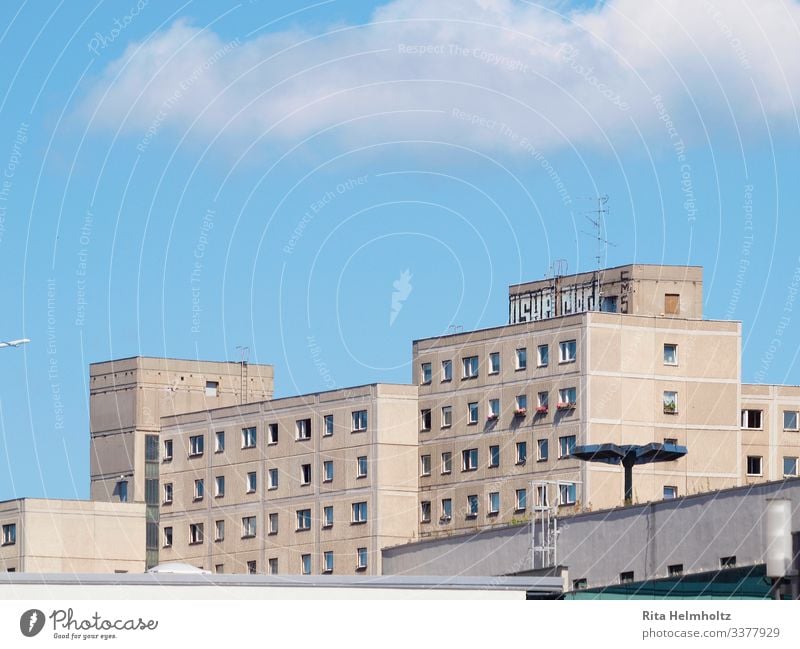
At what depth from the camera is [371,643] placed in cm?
3841

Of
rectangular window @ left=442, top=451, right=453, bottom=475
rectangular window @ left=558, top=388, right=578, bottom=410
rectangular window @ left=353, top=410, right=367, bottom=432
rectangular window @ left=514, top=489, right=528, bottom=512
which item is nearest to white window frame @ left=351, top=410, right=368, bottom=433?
rectangular window @ left=353, top=410, right=367, bottom=432

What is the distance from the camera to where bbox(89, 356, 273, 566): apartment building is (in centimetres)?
17112

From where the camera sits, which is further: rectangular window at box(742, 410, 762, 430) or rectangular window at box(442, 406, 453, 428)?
rectangular window at box(742, 410, 762, 430)

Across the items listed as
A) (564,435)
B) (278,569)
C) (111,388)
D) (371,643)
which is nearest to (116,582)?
(371,643)

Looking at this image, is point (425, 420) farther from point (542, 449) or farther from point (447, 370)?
point (542, 449)

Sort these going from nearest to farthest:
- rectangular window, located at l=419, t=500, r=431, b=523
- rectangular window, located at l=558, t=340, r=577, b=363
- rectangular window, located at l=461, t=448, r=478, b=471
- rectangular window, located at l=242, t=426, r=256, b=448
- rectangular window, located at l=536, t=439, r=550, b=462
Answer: rectangular window, located at l=558, t=340, r=577, b=363, rectangular window, located at l=536, t=439, r=550, b=462, rectangular window, located at l=461, t=448, r=478, b=471, rectangular window, located at l=419, t=500, r=431, b=523, rectangular window, located at l=242, t=426, r=256, b=448

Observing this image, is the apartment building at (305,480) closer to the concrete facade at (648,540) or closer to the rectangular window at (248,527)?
the rectangular window at (248,527)

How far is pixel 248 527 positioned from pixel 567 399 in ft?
91.6

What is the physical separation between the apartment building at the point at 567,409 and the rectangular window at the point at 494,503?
0.07 meters

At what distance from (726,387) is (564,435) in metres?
12.4

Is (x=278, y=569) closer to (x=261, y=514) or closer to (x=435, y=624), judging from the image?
(x=261, y=514)

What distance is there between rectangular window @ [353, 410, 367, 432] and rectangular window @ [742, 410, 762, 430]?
Answer: 29.6 m

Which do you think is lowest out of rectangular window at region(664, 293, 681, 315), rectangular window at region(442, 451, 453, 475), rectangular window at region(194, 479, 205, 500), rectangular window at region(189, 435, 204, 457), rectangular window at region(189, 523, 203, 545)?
rectangular window at region(189, 523, 203, 545)

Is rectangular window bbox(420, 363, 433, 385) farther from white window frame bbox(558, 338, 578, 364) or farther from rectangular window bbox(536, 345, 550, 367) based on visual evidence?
white window frame bbox(558, 338, 578, 364)
